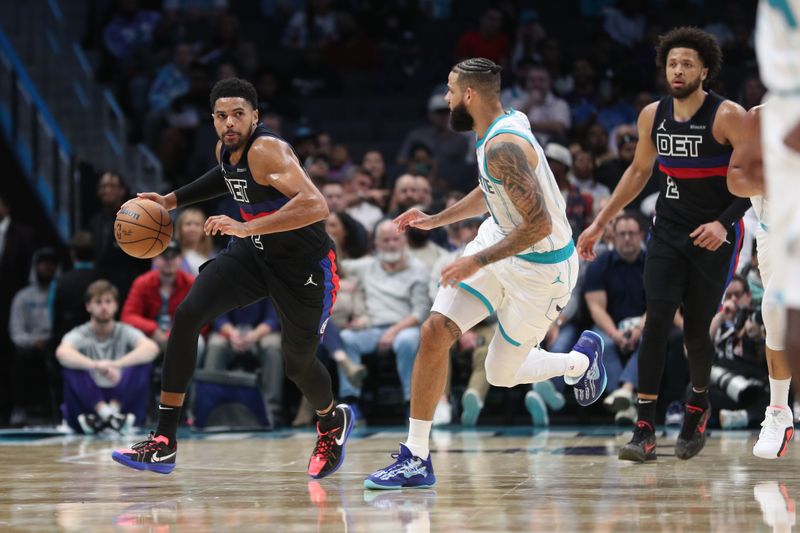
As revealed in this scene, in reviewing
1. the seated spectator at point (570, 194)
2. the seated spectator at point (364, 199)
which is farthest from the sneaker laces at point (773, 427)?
the seated spectator at point (364, 199)

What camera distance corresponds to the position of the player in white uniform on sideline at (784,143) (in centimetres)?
323

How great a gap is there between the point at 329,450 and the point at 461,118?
5.83ft

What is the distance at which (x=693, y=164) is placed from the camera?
20.5 ft

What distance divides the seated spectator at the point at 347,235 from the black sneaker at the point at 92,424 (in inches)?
91.9

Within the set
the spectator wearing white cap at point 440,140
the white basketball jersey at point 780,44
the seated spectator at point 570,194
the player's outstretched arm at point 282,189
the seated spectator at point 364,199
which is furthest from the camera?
the spectator wearing white cap at point 440,140

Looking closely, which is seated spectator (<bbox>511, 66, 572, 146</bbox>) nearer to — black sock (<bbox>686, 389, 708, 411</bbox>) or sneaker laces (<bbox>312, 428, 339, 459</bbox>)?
black sock (<bbox>686, 389, 708, 411</bbox>)

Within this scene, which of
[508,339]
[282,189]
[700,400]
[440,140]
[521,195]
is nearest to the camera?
[521,195]

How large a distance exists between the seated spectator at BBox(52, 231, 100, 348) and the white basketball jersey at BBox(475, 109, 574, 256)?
18.0 ft

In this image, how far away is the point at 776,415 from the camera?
6.20m

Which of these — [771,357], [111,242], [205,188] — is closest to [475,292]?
[205,188]

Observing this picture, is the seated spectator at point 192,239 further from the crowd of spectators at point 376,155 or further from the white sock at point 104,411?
the white sock at point 104,411

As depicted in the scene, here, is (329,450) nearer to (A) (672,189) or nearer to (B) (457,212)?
(B) (457,212)

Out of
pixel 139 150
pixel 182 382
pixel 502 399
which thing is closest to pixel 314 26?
pixel 139 150

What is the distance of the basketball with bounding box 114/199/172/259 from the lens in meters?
6.10
